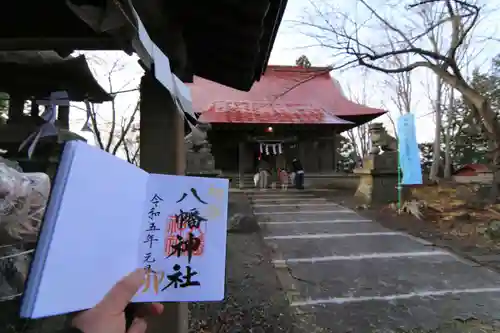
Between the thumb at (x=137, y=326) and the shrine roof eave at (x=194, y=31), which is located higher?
the shrine roof eave at (x=194, y=31)

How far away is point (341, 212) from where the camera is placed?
11047mm

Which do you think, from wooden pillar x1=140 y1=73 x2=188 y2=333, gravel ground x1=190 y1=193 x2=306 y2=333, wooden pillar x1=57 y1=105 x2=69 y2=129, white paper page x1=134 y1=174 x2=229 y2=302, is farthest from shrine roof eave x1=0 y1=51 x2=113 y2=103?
white paper page x1=134 y1=174 x2=229 y2=302

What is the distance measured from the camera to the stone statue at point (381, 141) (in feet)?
38.7

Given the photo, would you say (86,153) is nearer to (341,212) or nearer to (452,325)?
(452,325)

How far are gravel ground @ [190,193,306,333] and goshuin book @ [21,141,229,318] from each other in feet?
7.48

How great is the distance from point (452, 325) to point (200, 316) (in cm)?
257

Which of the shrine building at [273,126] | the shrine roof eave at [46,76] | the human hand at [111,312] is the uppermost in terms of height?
the shrine building at [273,126]

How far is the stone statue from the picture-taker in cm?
1179

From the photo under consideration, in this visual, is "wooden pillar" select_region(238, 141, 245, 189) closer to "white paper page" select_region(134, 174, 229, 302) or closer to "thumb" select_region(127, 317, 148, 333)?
"white paper page" select_region(134, 174, 229, 302)

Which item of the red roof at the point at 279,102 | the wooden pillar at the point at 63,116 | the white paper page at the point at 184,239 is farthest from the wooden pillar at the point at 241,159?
the white paper page at the point at 184,239

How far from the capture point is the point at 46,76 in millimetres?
5207

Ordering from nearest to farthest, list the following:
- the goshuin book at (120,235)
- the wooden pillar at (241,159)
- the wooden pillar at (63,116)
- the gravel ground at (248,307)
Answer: the goshuin book at (120,235) < the gravel ground at (248,307) < the wooden pillar at (63,116) < the wooden pillar at (241,159)

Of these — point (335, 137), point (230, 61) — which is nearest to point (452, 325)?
point (230, 61)

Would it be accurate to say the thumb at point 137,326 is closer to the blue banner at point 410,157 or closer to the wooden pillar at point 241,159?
the blue banner at point 410,157
